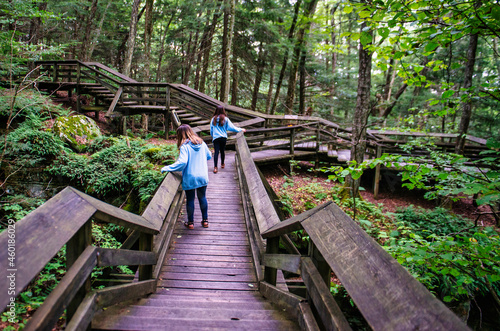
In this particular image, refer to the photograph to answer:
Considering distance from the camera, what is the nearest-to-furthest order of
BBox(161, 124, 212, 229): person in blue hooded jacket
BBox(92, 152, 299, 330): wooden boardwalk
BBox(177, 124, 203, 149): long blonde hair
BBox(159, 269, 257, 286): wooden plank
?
BBox(92, 152, 299, 330): wooden boardwalk, BBox(159, 269, 257, 286): wooden plank, BBox(161, 124, 212, 229): person in blue hooded jacket, BBox(177, 124, 203, 149): long blonde hair

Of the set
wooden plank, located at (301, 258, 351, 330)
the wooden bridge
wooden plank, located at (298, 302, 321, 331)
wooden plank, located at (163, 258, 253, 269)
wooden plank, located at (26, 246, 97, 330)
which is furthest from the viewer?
wooden plank, located at (163, 258, 253, 269)

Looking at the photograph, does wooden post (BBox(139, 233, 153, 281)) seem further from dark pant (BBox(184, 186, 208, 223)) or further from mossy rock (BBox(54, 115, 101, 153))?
Answer: mossy rock (BBox(54, 115, 101, 153))

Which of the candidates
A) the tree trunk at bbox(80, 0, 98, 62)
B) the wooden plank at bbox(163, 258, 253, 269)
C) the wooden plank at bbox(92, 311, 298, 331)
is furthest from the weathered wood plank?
the tree trunk at bbox(80, 0, 98, 62)

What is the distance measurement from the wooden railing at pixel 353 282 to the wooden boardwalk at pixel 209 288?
432 mm

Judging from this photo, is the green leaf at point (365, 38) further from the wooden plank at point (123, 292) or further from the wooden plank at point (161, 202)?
the wooden plank at point (123, 292)

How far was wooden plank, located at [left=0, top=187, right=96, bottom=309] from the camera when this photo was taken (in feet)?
4.16

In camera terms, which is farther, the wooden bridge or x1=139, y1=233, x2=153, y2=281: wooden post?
x1=139, y1=233, x2=153, y2=281: wooden post

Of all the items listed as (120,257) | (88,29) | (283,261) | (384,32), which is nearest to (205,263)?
(283,261)

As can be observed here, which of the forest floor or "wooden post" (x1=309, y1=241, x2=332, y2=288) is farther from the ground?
"wooden post" (x1=309, y1=241, x2=332, y2=288)

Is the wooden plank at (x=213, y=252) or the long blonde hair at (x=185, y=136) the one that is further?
the long blonde hair at (x=185, y=136)

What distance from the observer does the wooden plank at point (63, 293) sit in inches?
55.9

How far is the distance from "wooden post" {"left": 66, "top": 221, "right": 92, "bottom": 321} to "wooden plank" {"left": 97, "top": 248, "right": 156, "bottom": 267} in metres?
0.15

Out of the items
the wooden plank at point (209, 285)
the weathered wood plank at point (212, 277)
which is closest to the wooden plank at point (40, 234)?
the wooden plank at point (209, 285)

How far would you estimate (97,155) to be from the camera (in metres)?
7.92
